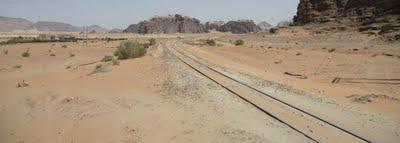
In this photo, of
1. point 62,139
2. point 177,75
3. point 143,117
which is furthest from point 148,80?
point 62,139

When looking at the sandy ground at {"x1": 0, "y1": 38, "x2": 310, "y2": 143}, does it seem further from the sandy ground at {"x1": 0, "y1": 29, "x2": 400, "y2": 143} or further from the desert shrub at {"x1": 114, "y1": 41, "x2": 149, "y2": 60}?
the desert shrub at {"x1": 114, "y1": 41, "x2": 149, "y2": 60}

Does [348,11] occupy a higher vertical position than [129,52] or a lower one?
higher

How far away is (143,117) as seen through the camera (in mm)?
13297

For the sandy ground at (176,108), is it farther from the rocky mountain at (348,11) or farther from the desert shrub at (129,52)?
the rocky mountain at (348,11)

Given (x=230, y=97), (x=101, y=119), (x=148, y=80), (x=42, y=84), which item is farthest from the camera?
(x=42, y=84)

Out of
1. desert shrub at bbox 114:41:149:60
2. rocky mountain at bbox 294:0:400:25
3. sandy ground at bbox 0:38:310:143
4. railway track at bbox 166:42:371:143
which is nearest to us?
railway track at bbox 166:42:371:143

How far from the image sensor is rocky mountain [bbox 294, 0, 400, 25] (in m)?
70.6

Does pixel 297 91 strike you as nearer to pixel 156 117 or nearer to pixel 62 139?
pixel 156 117

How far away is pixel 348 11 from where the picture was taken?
84000mm

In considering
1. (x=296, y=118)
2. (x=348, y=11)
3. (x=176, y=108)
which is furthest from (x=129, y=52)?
(x=348, y=11)

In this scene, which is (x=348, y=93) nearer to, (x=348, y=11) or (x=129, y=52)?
(x=129, y=52)

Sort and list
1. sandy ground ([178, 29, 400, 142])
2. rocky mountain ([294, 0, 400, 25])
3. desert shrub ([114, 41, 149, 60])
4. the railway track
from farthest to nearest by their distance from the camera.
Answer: rocky mountain ([294, 0, 400, 25]) < desert shrub ([114, 41, 149, 60]) < sandy ground ([178, 29, 400, 142]) < the railway track

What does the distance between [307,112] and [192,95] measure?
4847 millimetres

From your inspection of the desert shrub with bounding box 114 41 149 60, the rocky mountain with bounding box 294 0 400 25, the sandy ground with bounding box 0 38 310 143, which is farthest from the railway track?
the rocky mountain with bounding box 294 0 400 25
